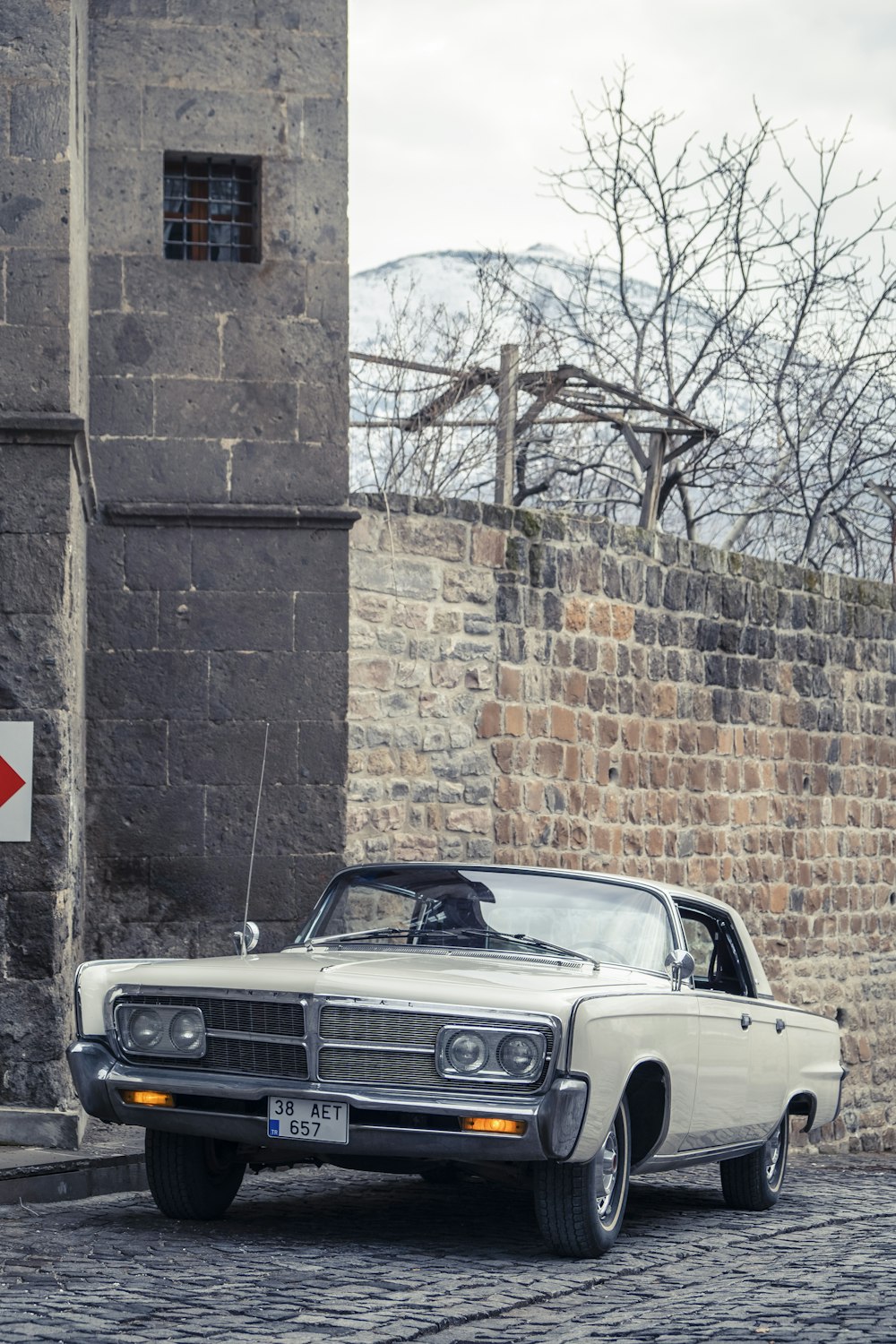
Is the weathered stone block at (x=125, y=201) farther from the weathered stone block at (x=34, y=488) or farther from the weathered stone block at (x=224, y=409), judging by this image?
the weathered stone block at (x=34, y=488)

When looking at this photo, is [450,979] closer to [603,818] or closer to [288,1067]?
[288,1067]

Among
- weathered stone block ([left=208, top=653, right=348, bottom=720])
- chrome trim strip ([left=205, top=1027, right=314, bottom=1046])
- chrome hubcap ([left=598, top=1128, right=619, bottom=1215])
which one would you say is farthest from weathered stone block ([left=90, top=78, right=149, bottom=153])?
chrome hubcap ([left=598, top=1128, right=619, bottom=1215])

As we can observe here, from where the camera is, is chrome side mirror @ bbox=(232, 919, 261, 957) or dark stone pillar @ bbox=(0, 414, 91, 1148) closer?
chrome side mirror @ bbox=(232, 919, 261, 957)

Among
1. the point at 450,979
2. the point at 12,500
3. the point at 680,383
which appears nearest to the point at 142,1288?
the point at 450,979

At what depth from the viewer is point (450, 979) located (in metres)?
6.48

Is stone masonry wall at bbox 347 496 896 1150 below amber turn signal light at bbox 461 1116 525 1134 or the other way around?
the other way around

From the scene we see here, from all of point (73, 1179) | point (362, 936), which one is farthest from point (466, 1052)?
point (73, 1179)

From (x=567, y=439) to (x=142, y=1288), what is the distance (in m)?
19.7

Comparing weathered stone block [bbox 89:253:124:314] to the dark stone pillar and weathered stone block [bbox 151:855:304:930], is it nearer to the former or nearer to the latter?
the dark stone pillar

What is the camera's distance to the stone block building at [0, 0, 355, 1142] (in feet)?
36.6

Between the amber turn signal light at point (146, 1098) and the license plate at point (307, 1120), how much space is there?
416 millimetres

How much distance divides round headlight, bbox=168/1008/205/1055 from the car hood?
93mm

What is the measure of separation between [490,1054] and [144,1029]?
1263 mm

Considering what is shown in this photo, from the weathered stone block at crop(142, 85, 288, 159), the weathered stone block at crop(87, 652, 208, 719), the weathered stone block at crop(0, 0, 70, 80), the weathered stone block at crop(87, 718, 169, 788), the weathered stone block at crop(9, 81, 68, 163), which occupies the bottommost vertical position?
the weathered stone block at crop(87, 718, 169, 788)
